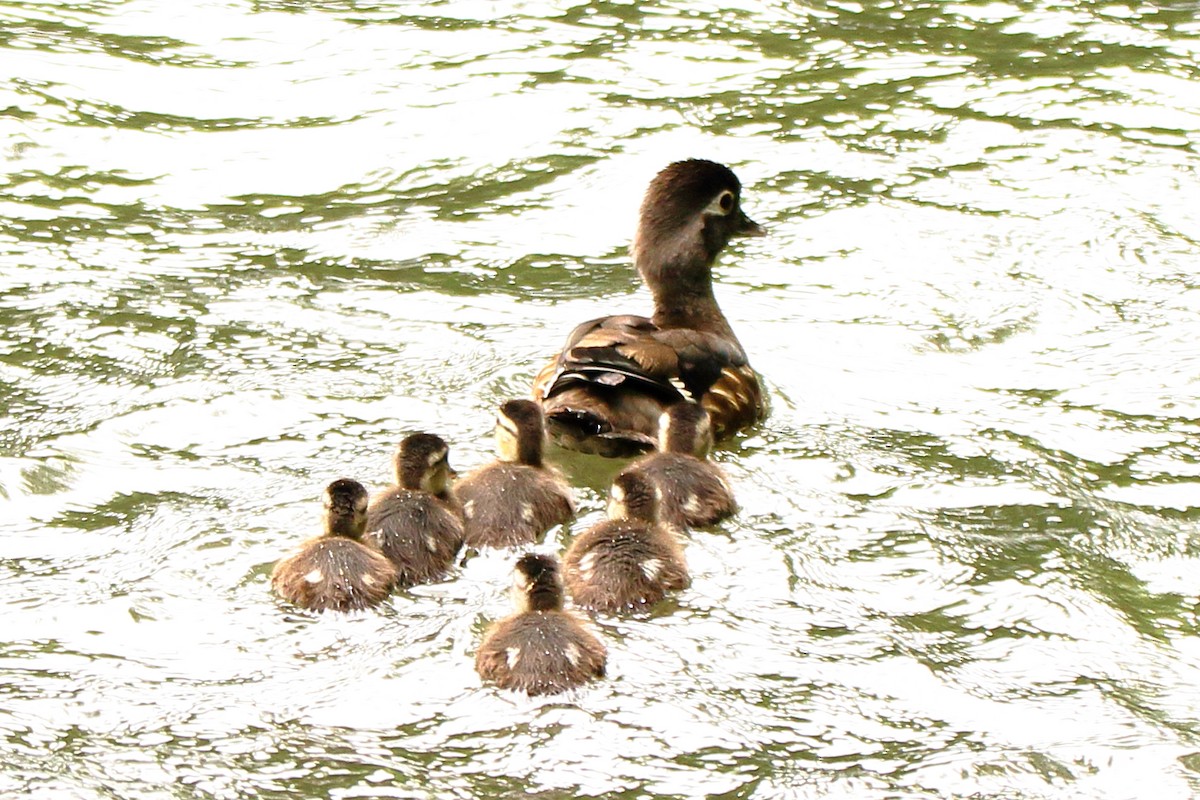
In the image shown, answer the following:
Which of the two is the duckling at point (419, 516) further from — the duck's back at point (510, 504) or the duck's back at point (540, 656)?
the duck's back at point (540, 656)

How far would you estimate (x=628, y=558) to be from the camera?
5.55m

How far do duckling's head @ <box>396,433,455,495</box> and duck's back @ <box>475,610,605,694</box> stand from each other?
2.94 feet

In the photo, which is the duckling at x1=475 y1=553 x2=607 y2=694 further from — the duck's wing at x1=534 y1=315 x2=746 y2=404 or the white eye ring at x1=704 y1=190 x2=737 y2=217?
the white eye ring at x1=704 y1=190 x2=737 y2=217

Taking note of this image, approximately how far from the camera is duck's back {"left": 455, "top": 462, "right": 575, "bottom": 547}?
19.5 feet

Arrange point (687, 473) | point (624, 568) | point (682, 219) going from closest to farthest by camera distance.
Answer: point (624, 568), point (687, 473), point (682, 219)

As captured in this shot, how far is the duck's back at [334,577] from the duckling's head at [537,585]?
1.38 feet

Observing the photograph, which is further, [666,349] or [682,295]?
[682,295]

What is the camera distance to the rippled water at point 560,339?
16.0 ft

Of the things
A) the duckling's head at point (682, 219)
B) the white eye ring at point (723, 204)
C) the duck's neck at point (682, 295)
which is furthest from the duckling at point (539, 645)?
the white eye ring at point (723, 204)

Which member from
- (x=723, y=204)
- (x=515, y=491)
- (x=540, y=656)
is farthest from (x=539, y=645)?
(x=723, y=204)

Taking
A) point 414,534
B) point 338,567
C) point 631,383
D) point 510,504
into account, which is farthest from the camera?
point 631,383

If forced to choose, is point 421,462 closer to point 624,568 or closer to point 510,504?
point 510,504

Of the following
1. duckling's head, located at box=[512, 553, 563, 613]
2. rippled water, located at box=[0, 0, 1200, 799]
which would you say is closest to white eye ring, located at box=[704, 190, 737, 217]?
rippled water, located at box=[0, 0, 1200, 799]

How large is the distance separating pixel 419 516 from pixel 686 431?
114cm
